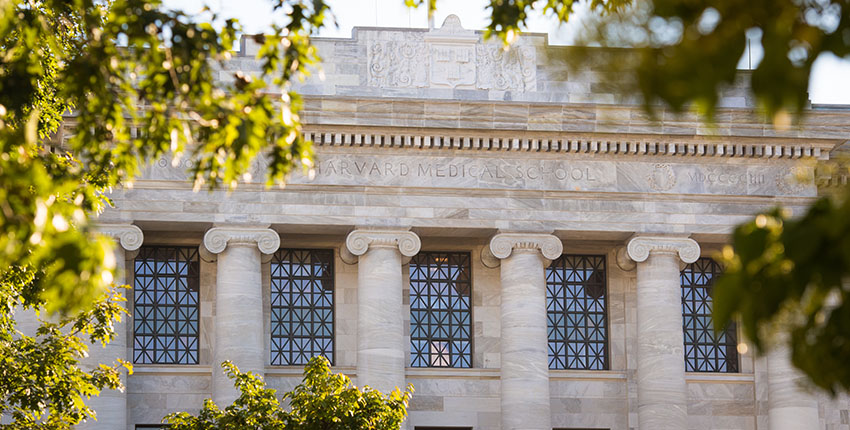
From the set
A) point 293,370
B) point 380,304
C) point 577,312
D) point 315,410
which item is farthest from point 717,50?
point 577,312

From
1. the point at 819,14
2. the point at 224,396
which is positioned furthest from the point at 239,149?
the point at 224,396

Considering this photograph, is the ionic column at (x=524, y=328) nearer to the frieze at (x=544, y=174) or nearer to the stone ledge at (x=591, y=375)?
the stone ledge at (x=591, y=375)

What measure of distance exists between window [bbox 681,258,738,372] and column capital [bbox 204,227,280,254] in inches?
450

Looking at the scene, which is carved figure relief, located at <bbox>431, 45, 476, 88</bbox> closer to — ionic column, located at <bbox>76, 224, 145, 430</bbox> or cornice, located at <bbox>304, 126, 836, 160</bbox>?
cornice, located at <bbox>304, 126, 836, 160</bbox>

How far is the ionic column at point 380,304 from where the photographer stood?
33062 millimetres

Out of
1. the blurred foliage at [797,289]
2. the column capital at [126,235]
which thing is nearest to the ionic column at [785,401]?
the column capital at [126,235]

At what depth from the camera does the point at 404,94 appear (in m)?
34.9

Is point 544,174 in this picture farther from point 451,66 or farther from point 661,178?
point 451,66

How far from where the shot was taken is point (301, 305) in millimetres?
35469

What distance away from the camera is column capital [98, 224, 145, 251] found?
108 feet

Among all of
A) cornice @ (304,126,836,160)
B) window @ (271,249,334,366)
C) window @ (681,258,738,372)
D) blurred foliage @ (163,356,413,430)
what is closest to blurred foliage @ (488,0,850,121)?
blurred foliage @ (163,356,413,430)

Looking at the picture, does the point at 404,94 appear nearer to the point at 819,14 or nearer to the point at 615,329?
the point at 615,329

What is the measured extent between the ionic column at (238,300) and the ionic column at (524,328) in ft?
19.5

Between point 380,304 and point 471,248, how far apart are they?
3.78 m
